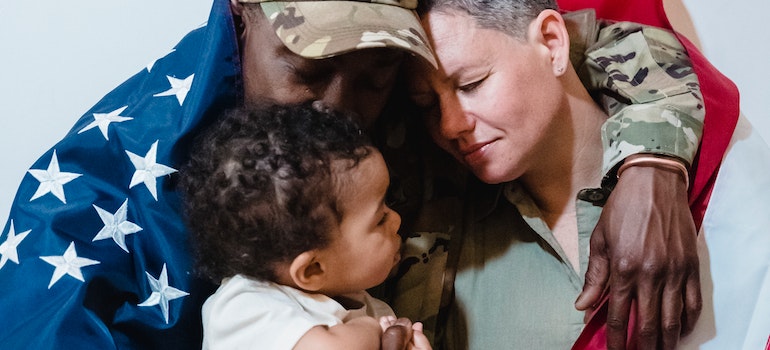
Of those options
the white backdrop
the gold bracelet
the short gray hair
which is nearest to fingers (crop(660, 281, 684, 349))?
the gold bracelet

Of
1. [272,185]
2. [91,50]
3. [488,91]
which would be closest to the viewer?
[272,185]

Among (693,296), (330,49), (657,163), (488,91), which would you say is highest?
(330,49)

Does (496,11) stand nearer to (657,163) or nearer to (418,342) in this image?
(657,163)

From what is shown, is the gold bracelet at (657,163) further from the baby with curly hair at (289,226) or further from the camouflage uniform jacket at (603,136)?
the baby with curly hair at (289,226)

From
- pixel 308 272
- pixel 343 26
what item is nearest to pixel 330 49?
pixel 343 26

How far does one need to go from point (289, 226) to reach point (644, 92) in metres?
0.56

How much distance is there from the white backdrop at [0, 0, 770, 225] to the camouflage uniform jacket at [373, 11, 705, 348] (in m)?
0.33

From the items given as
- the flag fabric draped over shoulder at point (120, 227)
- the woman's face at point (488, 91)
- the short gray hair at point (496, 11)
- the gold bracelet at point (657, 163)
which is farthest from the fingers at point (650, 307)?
the flag fabric draped over shoulder at point (120, 227)

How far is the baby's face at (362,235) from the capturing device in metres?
1.03

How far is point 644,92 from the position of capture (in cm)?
116

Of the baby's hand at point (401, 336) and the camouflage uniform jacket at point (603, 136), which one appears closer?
the baby's hand at point (401, 336)

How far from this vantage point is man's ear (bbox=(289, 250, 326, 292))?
39.6 inches

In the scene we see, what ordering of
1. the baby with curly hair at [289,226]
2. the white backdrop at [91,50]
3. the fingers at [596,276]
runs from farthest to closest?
the white backdrop at [91,50] → the fingers at [596,276] → the baby with curly hair at [289,226]

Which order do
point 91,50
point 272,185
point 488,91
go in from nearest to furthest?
point 272,185 → point 488,91 → point 91,50
